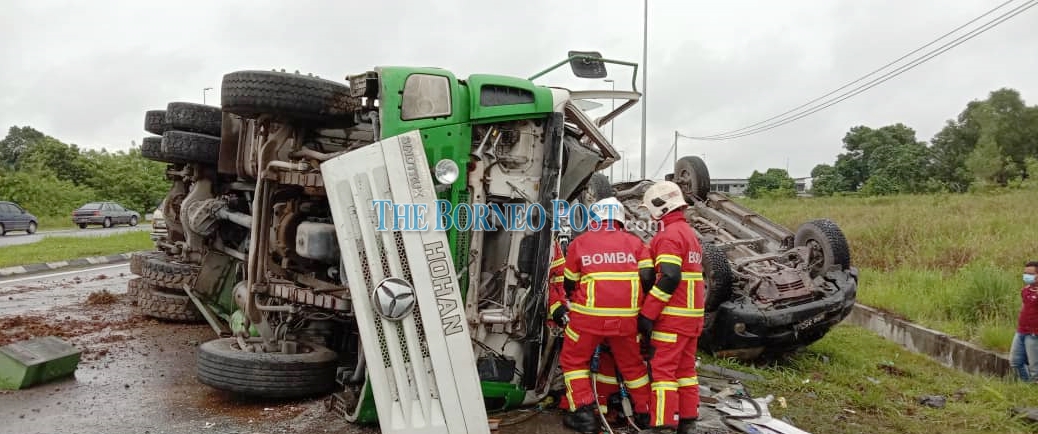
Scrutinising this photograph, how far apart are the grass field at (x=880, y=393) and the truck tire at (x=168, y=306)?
4698 millimetres

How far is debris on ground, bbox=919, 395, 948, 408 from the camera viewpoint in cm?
464

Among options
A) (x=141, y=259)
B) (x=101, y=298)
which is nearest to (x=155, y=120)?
(x=141, y=259)

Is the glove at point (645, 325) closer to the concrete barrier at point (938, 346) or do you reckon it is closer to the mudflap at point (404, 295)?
the mudflap at point (404, 295)

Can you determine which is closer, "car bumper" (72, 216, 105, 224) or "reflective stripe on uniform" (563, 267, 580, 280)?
"reflective stripe on uniform" (563, 267, 580, 280)

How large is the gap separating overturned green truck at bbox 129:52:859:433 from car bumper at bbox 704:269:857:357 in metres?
1.76

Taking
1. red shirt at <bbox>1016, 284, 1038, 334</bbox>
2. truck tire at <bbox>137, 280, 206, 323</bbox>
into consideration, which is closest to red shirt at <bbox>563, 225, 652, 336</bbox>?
red shirt at <bbox>1016, 284, 1038, 334</bbox>

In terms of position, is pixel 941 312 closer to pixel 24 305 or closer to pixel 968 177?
pixel 24 305

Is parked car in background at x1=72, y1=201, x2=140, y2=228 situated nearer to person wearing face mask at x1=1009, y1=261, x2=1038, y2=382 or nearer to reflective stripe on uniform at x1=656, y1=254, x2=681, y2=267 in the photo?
reflective stripe on uniform at x1=656, y1=254, x2=681, y2=267

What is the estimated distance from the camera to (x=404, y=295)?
3082 millimetres

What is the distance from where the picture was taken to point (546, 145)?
3.71m

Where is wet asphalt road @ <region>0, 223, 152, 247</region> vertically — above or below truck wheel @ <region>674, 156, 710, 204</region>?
below

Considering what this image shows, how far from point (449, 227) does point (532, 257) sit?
1.78ft

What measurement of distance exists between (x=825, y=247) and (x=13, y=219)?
23.3 meters

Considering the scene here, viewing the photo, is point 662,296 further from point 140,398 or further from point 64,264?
point 64,264
